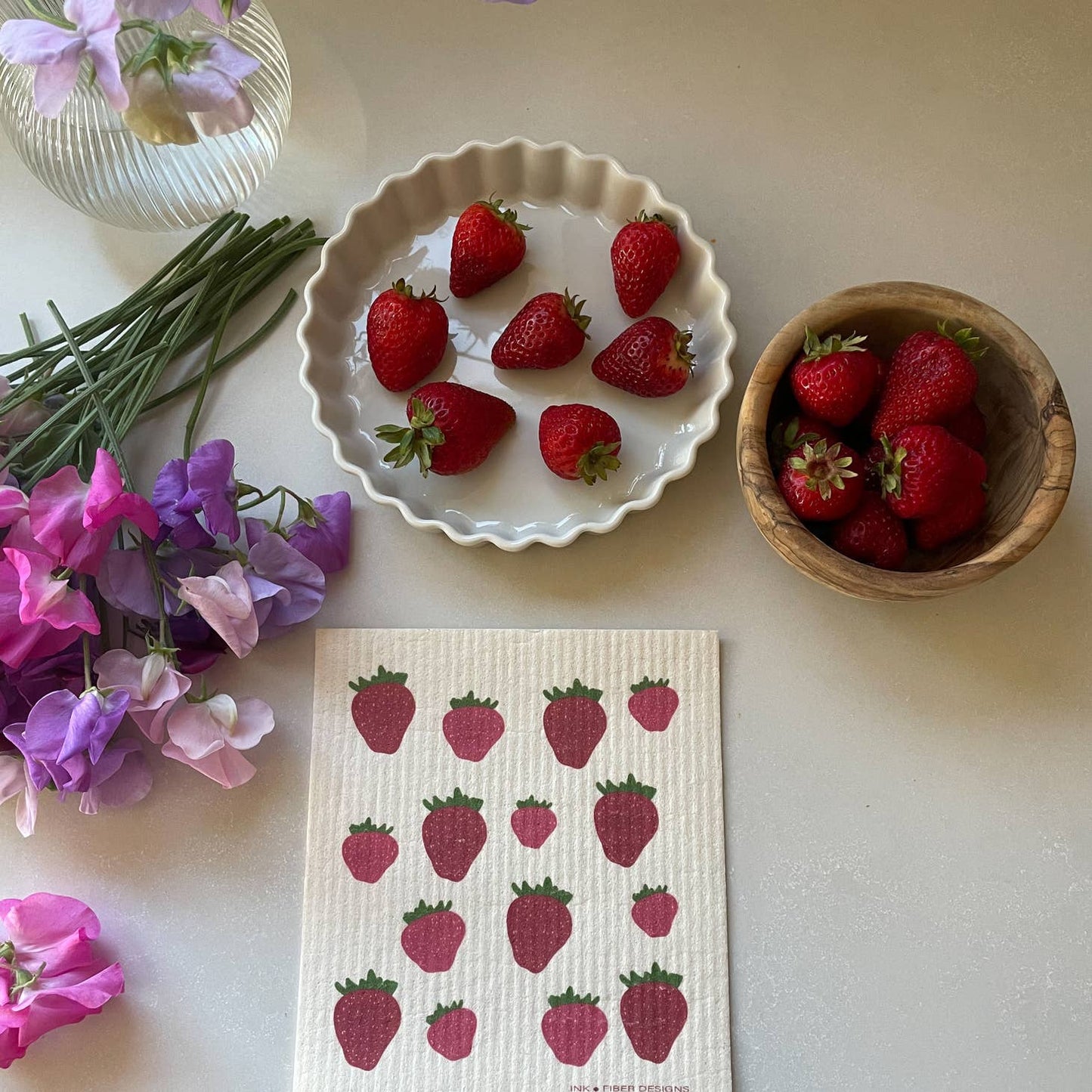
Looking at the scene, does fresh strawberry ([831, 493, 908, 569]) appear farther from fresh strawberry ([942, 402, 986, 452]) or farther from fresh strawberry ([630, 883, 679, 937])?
fresh strawberry ([630, 883, 679, 937])

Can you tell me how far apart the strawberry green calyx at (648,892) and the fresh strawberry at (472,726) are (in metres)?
0.16

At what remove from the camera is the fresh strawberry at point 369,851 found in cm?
75

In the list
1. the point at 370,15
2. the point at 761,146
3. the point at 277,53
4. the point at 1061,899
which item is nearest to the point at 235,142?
the point at 277,53

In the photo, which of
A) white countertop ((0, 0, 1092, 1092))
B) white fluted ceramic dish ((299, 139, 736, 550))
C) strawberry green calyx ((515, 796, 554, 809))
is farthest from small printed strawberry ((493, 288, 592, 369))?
strawberry green calyx ((515, 796, 554, 809))

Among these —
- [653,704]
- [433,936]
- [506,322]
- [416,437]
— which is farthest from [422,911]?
[506,322]

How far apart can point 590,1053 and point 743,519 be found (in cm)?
43

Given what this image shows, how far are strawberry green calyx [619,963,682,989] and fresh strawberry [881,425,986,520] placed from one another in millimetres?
383

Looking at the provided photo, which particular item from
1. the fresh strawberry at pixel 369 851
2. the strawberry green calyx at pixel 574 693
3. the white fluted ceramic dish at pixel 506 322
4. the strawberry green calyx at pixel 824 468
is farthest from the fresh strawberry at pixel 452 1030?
the strawberry green calyx at pixel 824 468

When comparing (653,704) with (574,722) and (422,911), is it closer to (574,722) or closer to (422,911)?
(574,722)

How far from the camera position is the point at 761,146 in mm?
852

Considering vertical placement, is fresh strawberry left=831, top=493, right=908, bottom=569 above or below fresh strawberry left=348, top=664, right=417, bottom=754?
above

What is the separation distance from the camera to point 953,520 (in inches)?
27.7

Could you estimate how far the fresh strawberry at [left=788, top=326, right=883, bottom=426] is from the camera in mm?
689

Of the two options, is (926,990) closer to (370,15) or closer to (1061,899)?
(1061,899)
